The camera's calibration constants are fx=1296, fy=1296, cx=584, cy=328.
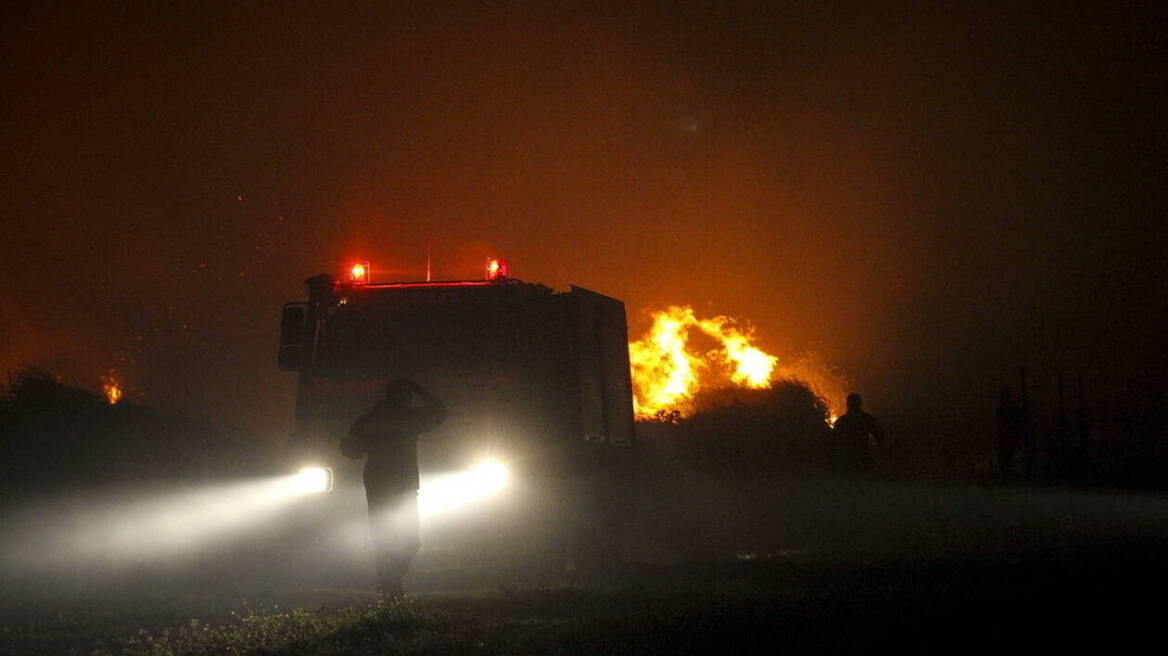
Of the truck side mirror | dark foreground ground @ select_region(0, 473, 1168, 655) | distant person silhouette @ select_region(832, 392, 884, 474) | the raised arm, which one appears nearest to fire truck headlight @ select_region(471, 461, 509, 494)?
dark foreground ground @ select_region(0, 473, 1168, 655)

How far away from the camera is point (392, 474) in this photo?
37.9 feet

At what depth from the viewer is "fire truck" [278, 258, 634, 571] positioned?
14000 mm

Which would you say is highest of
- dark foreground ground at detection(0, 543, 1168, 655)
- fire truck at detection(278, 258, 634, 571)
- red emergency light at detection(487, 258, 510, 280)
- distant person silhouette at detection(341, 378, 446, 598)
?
red emergency light at detection(487, 258, 510, 280)

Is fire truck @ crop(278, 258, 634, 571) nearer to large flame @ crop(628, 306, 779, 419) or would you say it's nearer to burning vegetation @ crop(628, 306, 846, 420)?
burning vegetation @ crop(628, 306, 846, 420)

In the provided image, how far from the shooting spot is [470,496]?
1390cm

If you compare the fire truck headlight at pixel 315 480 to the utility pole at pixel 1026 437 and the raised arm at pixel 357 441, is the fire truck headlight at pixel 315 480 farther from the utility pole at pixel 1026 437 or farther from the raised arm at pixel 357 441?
the utility pole at pixel 1026 437

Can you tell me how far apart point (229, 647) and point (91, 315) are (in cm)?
3879

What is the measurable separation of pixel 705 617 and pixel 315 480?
5.84 m

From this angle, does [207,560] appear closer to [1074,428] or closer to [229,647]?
[229,647]

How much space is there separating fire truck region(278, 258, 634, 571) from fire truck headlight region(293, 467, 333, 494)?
11.3 inches

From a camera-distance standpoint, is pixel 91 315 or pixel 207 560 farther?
pixel 91 315

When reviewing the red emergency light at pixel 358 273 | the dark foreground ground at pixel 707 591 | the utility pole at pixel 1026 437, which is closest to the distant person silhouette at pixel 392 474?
the dark foreground ground at pixel 707 591

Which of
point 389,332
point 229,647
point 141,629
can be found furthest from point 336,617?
point 389,332

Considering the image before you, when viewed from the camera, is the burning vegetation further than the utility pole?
Yes
